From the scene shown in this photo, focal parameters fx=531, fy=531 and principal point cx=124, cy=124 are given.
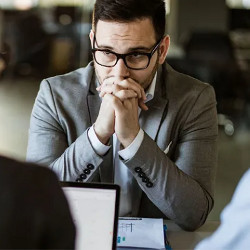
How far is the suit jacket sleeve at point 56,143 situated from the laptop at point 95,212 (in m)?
0.33

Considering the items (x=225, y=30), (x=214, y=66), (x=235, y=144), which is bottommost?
(x=235, y=144)

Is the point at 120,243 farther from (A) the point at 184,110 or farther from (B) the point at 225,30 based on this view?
(B) the point at 225,30

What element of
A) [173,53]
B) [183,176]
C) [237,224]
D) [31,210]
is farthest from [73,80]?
[173,53]

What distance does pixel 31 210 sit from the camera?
584mm

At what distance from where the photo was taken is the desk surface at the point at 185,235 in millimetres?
1530

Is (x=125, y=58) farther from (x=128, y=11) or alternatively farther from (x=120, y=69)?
(x=128, y=11)

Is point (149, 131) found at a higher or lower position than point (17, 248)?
lower

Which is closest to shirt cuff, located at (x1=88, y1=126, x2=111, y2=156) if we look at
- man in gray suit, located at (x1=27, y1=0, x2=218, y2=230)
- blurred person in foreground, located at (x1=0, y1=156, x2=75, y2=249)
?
man in gray suit, located at (x1=27, y1=0, x2=218, y2=230)

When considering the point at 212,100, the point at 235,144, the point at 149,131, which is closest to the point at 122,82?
the point at 149,131

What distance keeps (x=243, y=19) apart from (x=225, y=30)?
0.22 m

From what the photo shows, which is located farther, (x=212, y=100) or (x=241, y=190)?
(x=212, y=100)

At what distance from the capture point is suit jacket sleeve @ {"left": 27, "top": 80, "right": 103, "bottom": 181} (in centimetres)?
169

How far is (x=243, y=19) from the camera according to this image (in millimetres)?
5723

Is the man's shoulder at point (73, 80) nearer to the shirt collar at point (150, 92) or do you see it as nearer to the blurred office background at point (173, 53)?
the shirt collar at point (150, 92)
